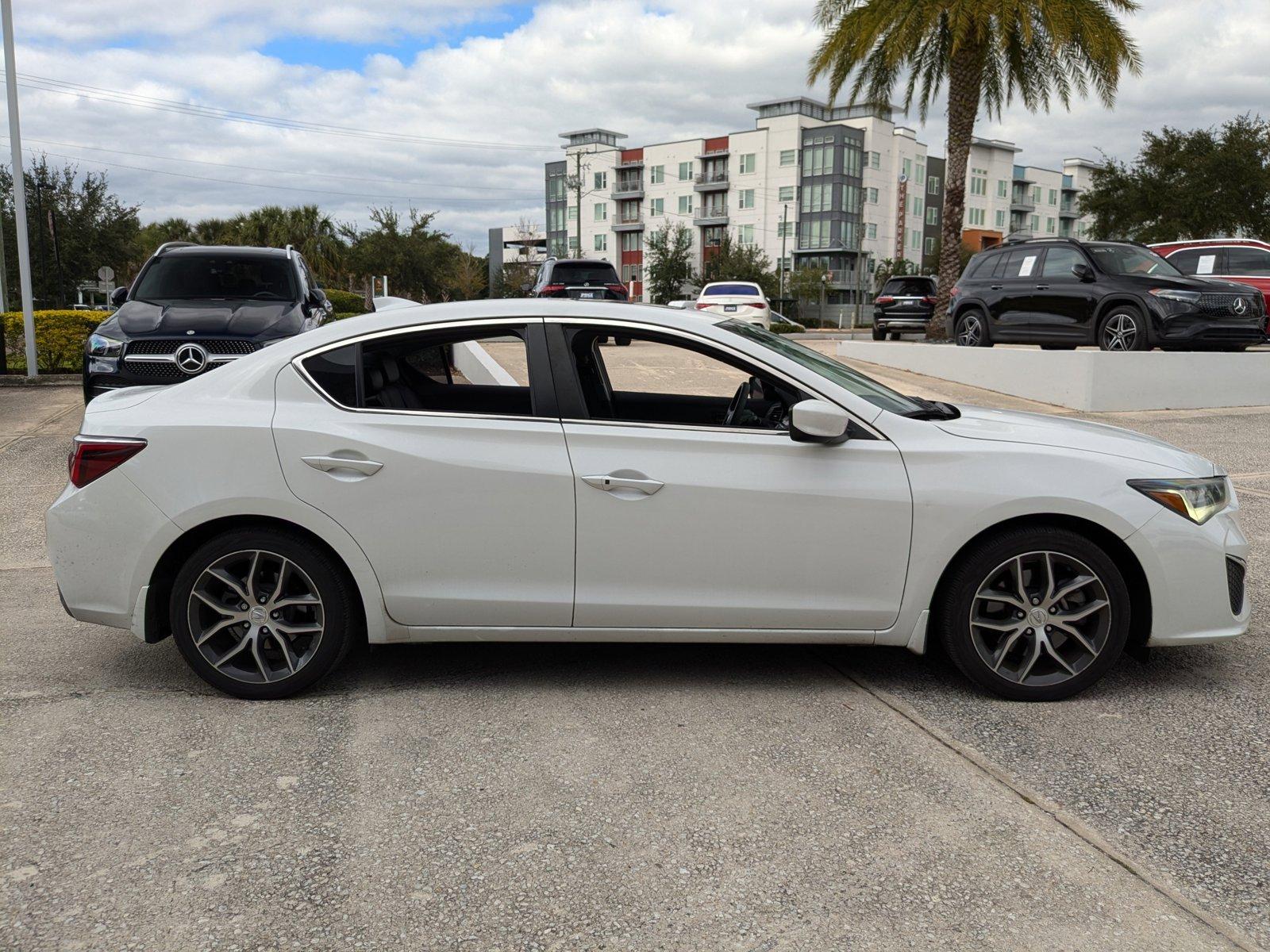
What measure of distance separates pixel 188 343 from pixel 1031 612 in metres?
7.52

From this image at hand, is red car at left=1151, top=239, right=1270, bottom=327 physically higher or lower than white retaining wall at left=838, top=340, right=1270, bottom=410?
higher

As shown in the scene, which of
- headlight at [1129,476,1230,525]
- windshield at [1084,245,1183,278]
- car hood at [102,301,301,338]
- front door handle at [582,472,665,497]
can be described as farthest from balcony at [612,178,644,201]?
front door handle at [582,472,665,497]

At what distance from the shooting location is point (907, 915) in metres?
2.71

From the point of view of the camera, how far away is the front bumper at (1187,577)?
400cm

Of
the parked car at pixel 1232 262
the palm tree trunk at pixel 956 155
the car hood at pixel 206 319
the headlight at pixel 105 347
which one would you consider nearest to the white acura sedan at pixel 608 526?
the car hood at pixel 206 319

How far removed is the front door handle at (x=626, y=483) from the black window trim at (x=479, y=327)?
29cm

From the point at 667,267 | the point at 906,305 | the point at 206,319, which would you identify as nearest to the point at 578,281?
the point at 906,305

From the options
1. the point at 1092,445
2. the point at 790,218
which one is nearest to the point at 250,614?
the point at 1092,445

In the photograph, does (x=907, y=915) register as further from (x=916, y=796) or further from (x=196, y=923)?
(x=196, y=923)

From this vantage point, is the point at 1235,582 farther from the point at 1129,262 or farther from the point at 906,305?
the point at 906,305

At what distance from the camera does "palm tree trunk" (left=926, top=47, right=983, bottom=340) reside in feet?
71.6

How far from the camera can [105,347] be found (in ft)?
30.3

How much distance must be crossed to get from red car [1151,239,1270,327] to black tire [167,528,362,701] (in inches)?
728

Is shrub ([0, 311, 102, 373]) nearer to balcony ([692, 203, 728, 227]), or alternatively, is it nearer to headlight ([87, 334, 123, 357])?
headlight ([87, 334, 123, 357])
